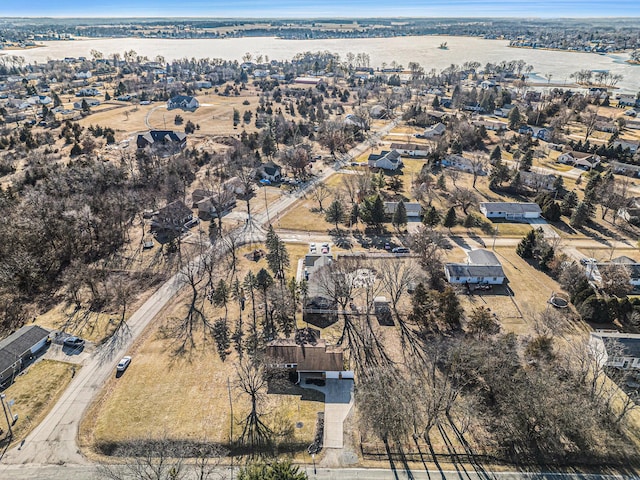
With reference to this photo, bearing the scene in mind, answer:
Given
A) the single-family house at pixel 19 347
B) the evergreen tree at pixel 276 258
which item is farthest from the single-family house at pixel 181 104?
the single-family house at pixel 19 347

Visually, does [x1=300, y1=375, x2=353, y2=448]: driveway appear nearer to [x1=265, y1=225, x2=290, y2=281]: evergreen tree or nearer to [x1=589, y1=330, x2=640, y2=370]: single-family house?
[x1=265, y1=225, x2=290, y2=281]: evergreen tree

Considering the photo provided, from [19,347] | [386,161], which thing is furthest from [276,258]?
[386,161]

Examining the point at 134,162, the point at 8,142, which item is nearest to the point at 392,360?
the point at 134,162

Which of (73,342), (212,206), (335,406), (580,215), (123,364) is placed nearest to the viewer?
(335,406)

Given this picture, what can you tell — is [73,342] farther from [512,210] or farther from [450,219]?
[512,210]

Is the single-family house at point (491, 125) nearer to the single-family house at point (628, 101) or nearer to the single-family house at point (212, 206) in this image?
the single-family house at point (628, 101)

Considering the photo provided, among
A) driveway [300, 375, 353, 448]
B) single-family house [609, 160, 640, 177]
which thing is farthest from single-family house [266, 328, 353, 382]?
single-family house [609, 160, 640, 177]
